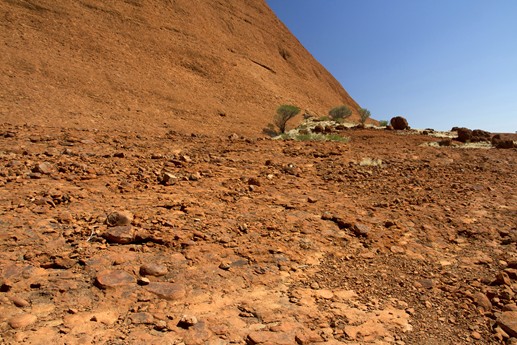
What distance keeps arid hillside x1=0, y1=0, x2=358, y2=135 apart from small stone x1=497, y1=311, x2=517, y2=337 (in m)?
9.38

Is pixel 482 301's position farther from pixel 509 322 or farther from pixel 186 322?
pixel 186 322

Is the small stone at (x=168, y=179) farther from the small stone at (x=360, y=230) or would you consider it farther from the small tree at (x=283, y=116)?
the small tree at (x=283, y=116)

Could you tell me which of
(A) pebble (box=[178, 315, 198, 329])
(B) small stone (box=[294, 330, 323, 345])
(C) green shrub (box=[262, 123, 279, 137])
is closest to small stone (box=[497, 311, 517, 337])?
(B) small stone (box=[294, 330, 323, 345])

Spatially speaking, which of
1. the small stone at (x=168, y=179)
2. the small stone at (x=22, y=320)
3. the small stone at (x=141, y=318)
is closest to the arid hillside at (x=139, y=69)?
the small stone at (x=168, y=179)

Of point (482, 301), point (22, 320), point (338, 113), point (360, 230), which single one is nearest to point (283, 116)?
point (338, 113)

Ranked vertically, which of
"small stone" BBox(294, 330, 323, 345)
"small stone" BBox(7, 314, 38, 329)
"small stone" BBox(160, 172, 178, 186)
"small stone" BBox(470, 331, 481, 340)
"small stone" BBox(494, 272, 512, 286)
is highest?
"small stone" BBox(160, 172, 178, 186)

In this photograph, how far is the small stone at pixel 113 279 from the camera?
2993mm

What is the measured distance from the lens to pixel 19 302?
2648 mm

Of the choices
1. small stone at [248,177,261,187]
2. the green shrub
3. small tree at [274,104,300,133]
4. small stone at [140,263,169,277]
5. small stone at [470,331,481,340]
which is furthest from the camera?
small tree at [274,104,300,133]

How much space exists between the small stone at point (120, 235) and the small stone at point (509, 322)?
10.9 feet

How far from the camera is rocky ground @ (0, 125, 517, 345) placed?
8.96 ft

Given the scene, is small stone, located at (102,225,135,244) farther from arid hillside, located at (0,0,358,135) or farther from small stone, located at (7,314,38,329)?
arid hillside, located at (0,0,358,135)

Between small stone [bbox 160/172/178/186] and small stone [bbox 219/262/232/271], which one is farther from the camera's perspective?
small stone [bbox 160/172/178/186]

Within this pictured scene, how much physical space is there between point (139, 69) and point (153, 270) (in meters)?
14.0
